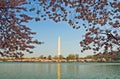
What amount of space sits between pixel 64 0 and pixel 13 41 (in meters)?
2.54

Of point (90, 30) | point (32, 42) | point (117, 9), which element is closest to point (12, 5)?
point (32, 42)

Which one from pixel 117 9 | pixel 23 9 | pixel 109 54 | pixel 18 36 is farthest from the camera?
pixel 23 9

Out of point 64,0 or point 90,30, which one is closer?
point 64,0

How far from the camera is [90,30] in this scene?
1063 centimetres

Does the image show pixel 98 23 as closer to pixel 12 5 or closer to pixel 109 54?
pixel 109 54

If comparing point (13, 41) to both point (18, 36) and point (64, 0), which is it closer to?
point (18, 36)

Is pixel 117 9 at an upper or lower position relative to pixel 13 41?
upper

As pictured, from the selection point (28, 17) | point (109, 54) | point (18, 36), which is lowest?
point (109, 54)

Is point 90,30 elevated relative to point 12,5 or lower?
lower

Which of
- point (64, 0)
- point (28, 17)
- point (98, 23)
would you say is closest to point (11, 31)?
point (28, 17)

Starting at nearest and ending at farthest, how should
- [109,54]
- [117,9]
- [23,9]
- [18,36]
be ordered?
1. [117,9]
2. [109,54]
3. [18,36]
4. [23,9]

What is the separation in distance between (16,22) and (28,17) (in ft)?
2.05

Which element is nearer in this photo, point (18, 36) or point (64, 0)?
point (64, 0)

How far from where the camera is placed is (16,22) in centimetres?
1106
